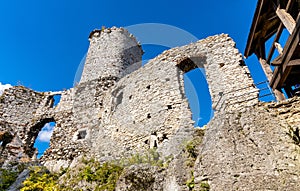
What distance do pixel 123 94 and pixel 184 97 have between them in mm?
3472

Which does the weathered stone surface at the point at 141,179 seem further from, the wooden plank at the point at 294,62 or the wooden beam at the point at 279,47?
the wooden beam at the point at 279,47

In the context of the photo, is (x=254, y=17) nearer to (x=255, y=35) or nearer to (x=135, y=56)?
(x=255, y=35)

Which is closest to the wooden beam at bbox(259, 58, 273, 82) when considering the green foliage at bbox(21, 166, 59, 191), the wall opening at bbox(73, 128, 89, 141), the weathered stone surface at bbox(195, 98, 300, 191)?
the weathered stone surface at bbox(195, 98, 300, 191)

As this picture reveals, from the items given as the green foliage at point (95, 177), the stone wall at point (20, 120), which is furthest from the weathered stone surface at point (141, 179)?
the stone wall at point (20, 120)

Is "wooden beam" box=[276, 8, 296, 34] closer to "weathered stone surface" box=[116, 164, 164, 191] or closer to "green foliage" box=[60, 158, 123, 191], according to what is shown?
"weathered stone surface" box=[116, 164, 164, 191]

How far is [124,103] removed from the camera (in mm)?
10375

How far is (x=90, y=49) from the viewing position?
17141 millimetres

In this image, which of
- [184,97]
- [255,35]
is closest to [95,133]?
[184,97]

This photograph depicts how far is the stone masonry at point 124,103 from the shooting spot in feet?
25.7

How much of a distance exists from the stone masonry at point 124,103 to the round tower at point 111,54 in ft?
0.24

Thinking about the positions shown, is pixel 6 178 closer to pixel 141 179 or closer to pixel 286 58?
pixel 141 179

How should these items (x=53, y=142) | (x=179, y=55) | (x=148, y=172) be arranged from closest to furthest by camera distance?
(x=148, y=172), (x=179, y=55), (x=53, y=142)

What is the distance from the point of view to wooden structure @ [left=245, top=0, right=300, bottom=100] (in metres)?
4.52

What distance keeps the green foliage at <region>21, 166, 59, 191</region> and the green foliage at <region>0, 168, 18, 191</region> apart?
102 centimetres
